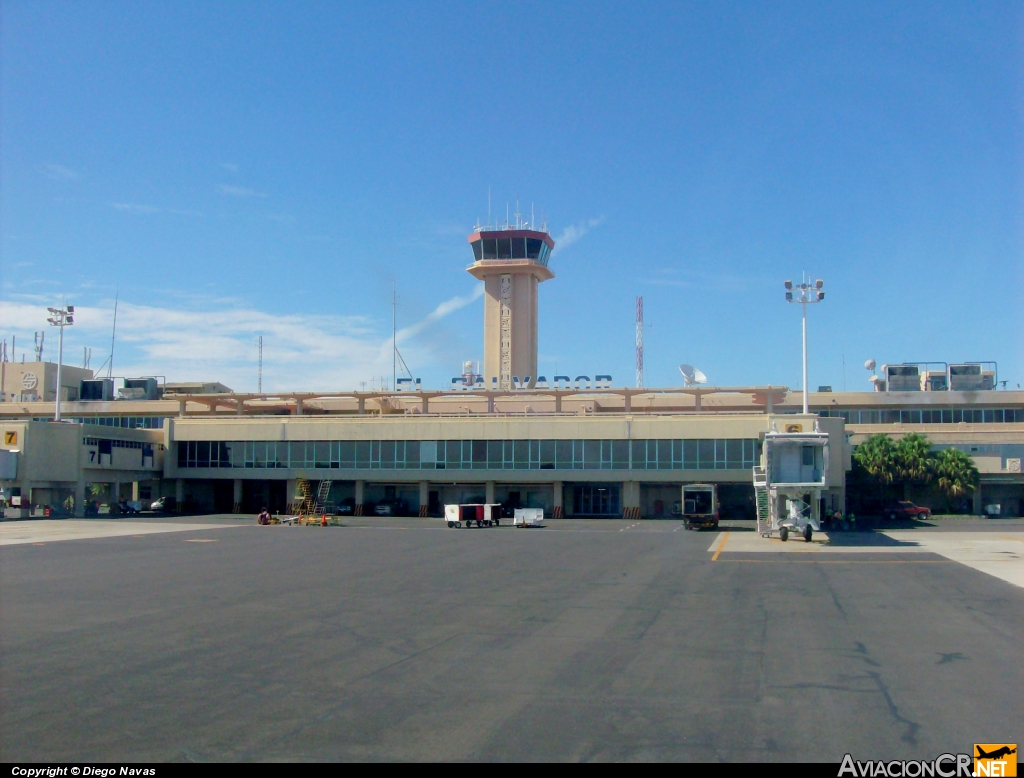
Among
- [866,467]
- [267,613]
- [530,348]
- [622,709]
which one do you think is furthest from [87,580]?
[530,348]

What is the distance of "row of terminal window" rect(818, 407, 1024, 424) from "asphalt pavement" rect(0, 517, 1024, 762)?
64003mm

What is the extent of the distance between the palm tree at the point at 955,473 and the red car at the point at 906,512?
10.2 feet

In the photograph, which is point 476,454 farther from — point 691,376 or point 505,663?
point 505,663

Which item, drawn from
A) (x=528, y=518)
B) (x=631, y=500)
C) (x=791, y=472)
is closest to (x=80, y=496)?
(x=528, y=518)

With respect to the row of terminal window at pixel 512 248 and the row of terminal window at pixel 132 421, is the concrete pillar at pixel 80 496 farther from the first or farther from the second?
the row of terminal window at pixel 512 248

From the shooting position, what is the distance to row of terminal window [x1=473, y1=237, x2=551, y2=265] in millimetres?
101625

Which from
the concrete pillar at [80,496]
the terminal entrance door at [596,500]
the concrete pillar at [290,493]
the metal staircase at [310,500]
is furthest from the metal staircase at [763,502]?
the concrete pillar at [80,496]

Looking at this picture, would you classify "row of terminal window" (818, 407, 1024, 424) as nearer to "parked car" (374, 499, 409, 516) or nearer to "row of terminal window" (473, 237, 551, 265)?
"row of terminal window" (473, 237, 551, 265)

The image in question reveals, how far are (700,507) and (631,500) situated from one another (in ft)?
49.4

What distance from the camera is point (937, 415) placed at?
91188mm

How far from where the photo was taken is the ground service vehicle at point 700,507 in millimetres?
60281

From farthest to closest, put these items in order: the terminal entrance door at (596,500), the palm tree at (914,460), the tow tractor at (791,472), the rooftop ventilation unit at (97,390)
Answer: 1. the rooftop ventilation unit at (97,390)
2. the terminal entrance door at (596,500)
3. the palm tree at (914,460)
4. the tow tractor at (791,472)

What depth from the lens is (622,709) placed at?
12.3 meters

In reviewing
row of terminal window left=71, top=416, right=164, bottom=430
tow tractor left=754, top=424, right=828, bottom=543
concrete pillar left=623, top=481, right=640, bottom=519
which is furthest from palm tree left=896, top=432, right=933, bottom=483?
row of terminal window left=71, top=416, right=164, bottom=430
